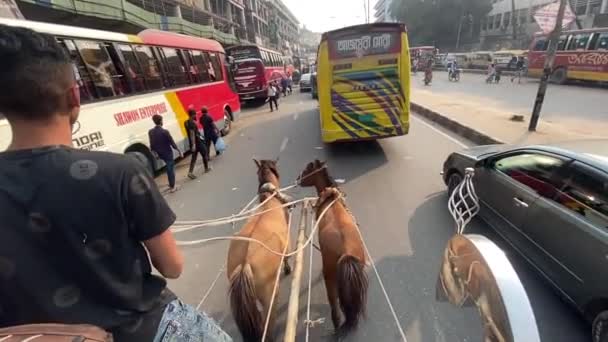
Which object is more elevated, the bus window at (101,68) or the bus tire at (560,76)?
the bus window at (101,68)

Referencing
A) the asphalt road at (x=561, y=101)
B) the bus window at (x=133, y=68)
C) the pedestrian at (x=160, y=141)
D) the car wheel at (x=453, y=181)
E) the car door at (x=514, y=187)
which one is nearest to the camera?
the car door at (x=514, y=187)

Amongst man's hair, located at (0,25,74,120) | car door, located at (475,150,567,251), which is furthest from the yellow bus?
man's hair, located at (0,25,74,120)

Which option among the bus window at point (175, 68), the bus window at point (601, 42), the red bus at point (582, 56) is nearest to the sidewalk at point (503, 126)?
the bus window at point (175, 68)

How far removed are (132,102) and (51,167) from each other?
20.9 ft

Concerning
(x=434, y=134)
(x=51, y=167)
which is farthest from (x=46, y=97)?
(x=434, y=134)

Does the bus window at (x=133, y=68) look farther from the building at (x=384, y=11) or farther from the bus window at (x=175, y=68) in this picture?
the building at (x=384, y=11)

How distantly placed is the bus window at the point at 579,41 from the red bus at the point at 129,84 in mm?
20714

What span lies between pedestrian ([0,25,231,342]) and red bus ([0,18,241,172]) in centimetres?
376

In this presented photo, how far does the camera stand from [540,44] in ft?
70.8

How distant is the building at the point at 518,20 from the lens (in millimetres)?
34875

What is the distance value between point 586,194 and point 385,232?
2.17 meters

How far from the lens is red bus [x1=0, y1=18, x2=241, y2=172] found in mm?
5258

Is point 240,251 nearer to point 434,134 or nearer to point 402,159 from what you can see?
point 402,159

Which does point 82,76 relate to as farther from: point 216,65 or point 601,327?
point 601,327
